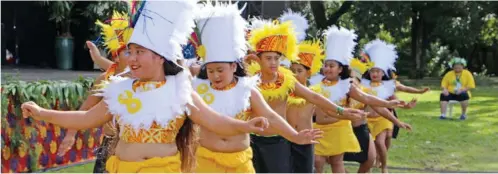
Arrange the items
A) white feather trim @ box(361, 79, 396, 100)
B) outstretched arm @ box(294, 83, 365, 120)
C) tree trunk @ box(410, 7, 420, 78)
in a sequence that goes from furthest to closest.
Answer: tree trunk @ box(410, 7, 420, 78), white feather trim @ box(361, 79, 396, 100), outstretched arm @ box(294, 83, 365, 120)

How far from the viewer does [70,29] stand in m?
12.9

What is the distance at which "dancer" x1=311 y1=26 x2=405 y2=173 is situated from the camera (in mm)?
6332

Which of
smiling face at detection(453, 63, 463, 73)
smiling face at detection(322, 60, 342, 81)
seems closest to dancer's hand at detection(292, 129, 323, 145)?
smiling face at detection(322, 60, 342, 81)

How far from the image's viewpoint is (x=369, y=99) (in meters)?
6.10

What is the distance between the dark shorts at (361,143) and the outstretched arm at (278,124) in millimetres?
2723

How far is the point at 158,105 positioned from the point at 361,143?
368 cm

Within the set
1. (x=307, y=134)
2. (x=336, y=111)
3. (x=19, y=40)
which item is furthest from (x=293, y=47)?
(x=19, y=40)

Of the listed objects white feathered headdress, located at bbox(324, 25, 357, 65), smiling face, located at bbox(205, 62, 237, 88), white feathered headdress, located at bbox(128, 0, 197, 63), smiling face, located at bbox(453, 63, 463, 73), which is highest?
white feathered headdress, located at bbox(128, 0, 197, 63)

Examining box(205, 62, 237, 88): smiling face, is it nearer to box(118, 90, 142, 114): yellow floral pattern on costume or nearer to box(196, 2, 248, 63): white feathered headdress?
box(196, 2, 248, 63): white feathered headdress

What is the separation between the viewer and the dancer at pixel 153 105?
3402mm

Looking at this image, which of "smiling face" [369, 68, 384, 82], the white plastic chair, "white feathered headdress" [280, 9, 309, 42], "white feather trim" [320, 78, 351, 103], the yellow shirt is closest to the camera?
"white feather trim" [320, 78, 351, 103]

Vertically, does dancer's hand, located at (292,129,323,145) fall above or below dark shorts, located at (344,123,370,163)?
above

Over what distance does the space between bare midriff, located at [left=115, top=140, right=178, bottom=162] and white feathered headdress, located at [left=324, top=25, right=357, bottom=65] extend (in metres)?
3.06

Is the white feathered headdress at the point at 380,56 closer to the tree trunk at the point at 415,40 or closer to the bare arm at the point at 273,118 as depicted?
the bare arm at the point at 273,118
